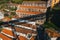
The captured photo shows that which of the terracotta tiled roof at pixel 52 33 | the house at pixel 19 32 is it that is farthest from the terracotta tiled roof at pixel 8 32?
the terracotta tiled roof at pixel 52 33

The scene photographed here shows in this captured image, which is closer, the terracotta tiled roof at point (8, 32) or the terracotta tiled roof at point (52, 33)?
the terracotta tiled roof at point (52, 33)

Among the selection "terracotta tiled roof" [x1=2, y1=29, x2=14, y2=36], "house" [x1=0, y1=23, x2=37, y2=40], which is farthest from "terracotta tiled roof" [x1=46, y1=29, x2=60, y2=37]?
"terracotta tiled roof" [x1=2, y1=29, x2=14, y2=36]

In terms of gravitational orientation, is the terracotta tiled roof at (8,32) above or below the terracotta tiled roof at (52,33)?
below

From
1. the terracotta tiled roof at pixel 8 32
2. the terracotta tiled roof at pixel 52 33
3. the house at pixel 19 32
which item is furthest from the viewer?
the terracotta tiled roof at pixel 8 32

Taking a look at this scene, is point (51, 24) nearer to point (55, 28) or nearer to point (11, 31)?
point (55, 28)

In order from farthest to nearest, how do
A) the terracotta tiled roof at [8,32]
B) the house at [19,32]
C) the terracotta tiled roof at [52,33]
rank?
the terracotta tiled roof at [8,32] < the house at [19,32] < the terracotta tiled roof at [52,33]

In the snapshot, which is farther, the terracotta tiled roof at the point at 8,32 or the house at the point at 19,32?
the terracotta tiled roof at the point at 8,32

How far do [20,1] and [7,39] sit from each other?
26.5 feet

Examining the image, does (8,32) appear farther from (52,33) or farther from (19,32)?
(52,33)

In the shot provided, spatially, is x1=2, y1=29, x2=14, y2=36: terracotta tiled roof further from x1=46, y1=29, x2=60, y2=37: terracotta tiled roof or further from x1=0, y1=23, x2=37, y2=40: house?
x1=46, y1=29, x2=60, y2=37: terracotta tiled roof

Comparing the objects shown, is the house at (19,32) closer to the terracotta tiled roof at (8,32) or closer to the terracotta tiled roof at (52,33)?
the terracotta tiled roof at (8,32)

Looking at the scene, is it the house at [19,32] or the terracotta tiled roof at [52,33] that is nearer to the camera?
the terracotta tiled roof at [52,33]

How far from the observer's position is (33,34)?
7.03 meters

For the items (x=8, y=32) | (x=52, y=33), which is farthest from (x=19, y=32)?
(x=52, y=33)
